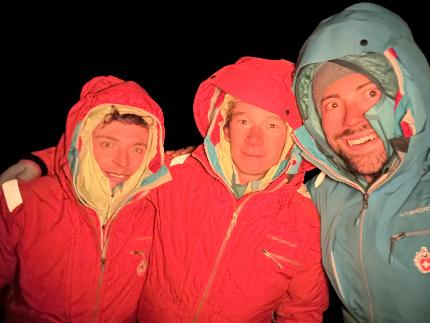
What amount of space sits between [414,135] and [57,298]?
2551mm

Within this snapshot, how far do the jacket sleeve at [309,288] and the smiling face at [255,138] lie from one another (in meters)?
0.55

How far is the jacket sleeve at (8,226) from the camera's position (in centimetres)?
179

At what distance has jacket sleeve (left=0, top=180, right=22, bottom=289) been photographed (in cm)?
179

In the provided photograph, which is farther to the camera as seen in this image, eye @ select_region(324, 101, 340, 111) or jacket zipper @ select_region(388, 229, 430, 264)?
eye @ select_region(324, 101, 340, 111)

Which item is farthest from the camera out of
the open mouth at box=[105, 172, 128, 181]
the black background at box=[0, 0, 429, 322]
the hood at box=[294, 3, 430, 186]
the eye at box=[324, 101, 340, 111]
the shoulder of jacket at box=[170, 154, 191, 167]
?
the black background at box=[0, 0, 429, 322]

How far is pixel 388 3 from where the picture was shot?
673 centimetres

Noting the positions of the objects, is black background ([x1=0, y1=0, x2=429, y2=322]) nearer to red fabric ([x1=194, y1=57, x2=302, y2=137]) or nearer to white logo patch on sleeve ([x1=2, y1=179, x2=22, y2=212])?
white logo patch on sleeve ([x1=2, y1=179, x2=22, y2=212])

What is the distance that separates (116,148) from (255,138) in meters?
1.05

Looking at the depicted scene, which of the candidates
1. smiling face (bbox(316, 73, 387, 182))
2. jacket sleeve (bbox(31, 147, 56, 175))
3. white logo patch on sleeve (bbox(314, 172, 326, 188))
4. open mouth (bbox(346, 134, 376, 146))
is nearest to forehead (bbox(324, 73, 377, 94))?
smiling face (bbox(316, 73, 387, 182))

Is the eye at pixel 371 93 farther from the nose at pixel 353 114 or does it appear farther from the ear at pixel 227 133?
the ear at pixel 227 133

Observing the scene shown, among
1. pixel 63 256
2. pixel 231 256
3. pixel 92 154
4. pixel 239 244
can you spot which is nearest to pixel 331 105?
pixel 239 244

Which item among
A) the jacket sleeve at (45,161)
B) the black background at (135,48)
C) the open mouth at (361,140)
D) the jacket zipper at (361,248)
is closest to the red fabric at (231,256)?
the jacket zipper at (361,248)

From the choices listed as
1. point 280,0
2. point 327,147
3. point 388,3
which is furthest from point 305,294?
point 280,0

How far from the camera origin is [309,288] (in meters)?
2.14
